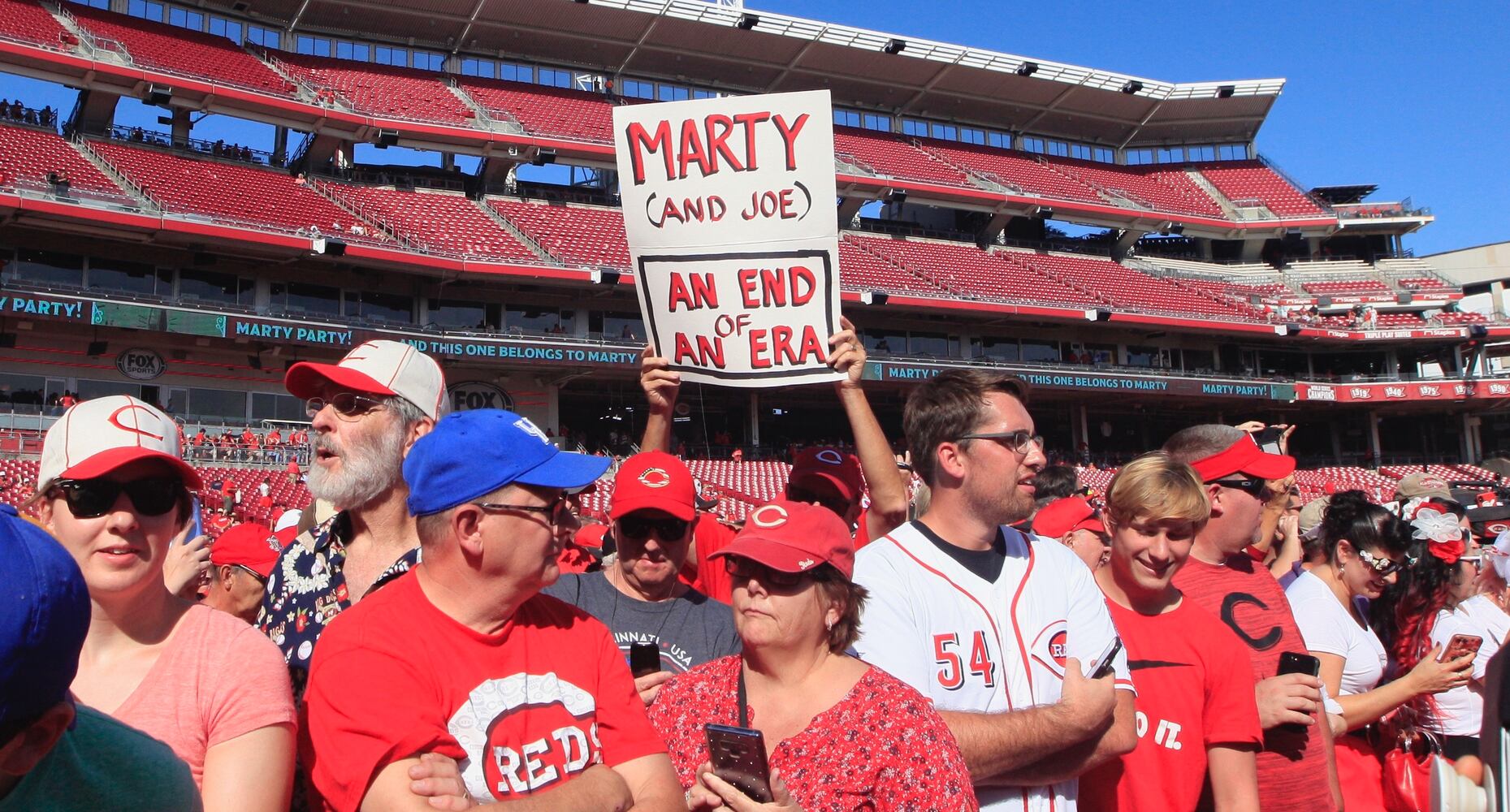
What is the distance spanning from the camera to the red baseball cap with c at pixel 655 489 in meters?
3.39

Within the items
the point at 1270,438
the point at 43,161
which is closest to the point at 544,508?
the point at 1270,438

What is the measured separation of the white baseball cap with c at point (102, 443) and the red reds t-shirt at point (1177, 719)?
2605 mm

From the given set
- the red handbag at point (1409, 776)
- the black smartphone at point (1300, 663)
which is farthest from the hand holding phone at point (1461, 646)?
the black smartphone at point (1300, 663)

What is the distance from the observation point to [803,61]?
115 feet

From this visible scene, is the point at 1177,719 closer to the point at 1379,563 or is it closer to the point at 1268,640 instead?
the point at 1268,640

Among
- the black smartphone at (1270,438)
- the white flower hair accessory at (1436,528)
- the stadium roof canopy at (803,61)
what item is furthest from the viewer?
the stadium roof canopy at (803,61)

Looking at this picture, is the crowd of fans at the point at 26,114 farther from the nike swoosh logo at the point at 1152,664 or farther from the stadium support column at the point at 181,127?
the nike swoosh logo at the point at 1152,664

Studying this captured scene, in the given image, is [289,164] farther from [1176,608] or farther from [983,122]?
[1176,608]

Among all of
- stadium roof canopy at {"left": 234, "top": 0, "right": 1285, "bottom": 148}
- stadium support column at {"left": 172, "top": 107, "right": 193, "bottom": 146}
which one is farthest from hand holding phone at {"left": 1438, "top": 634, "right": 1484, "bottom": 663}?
stadium roof canopy at {"left": 234, "top": 0, "right": 1285, "bottom": 148}

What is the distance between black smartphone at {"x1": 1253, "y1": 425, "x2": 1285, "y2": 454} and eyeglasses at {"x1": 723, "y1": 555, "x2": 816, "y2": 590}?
4.38 m

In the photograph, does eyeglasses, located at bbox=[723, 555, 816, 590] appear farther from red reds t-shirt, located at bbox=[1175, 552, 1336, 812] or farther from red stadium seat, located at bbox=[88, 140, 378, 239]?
red stadium seat, located at bbox=[88, 140, 378, 239]

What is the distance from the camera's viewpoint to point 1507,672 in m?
1.53

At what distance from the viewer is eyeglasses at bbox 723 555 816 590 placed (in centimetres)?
236

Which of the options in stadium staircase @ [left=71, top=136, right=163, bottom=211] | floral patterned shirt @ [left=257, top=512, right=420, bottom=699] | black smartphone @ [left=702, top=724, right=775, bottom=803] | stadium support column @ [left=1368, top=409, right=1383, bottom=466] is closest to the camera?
black smartphone @ [left=702, top=724, right=775, bottom=803]
